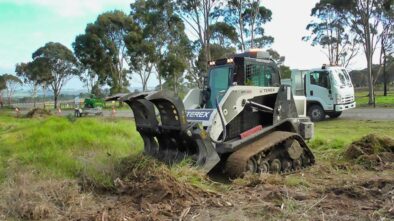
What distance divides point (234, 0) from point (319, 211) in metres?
28.8

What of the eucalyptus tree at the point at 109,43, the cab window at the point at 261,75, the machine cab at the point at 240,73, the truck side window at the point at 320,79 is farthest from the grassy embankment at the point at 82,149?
the eucalyptus tree at the point at 109,43

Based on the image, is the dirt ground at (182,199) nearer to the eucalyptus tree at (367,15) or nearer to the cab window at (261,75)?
the cab window at (261,75)

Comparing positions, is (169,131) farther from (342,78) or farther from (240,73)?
Answer: (342,78)

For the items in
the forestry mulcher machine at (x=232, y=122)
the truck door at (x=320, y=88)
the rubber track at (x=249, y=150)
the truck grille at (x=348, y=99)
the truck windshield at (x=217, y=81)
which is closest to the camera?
the forestry mulcher machine at (x=232, y=122)

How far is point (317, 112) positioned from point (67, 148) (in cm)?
1358

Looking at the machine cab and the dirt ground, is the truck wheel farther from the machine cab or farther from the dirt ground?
the dirt ground

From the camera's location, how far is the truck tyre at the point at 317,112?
21.0m

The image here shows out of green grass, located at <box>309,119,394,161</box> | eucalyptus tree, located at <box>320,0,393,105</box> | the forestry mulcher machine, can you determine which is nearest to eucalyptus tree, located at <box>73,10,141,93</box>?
eucalyptus tree, located at <box>320,0,393,105</box>

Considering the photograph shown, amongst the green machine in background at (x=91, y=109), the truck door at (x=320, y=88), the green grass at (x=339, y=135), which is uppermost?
the truck door at (x=320, y=88)

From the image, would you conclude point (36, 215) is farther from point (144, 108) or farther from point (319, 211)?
point (319, 211)

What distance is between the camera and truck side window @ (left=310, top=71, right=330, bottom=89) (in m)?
20.6

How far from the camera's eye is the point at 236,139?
8.75 metres

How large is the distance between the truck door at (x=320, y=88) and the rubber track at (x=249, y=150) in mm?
11580

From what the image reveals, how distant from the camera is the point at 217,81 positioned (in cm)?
1020
